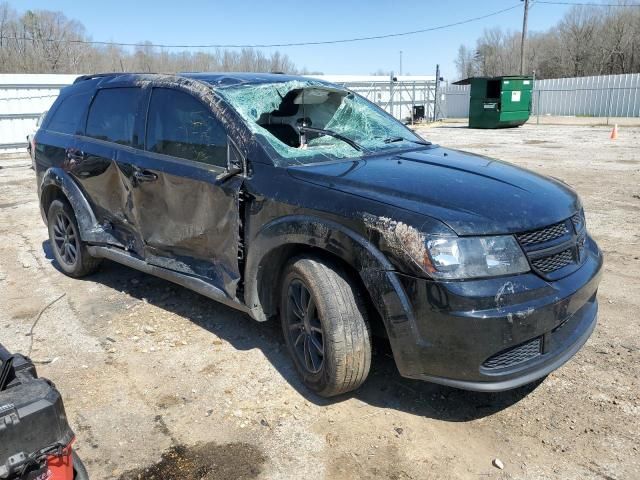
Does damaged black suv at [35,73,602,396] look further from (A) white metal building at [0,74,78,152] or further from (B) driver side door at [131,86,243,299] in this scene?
(A) white metal building at [0,74,78,152]

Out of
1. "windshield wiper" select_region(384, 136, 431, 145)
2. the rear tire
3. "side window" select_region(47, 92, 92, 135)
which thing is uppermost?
"side window" select_region(47, 92, 92, 135)

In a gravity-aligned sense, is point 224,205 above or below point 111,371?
above

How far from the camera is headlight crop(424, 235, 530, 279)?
257 cm

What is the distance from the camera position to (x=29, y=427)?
1.77m

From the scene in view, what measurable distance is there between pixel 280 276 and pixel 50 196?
126 inches

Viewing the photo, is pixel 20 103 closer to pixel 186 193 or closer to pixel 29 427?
pixel 186 193

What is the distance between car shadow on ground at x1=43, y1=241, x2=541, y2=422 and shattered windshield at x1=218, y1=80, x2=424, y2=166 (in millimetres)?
1365

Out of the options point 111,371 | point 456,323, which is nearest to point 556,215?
point 456,323

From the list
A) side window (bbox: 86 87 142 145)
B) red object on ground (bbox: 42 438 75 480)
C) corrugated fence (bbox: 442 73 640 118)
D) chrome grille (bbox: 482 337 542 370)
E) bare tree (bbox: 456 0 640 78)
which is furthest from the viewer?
bare tree (bbox: 456 0 640 78)

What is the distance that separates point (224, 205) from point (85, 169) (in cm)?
196

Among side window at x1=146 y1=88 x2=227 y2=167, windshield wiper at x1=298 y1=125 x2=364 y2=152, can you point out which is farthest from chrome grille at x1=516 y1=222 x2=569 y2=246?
side window at x1=146 y1=88 x2=227 y2=167

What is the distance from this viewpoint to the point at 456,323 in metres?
2.55

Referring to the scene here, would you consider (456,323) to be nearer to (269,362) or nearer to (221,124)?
(269,362)

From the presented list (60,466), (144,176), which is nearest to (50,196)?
(144,176)
